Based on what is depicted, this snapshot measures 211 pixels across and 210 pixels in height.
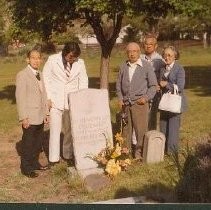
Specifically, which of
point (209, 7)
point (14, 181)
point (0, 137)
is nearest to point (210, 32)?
point (209, 7)

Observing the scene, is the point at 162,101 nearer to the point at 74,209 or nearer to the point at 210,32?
the point at 74,209

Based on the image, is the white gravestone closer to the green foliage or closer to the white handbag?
the white handbag

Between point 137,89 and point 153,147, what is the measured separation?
36.6 inches

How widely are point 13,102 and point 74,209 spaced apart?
1810cm

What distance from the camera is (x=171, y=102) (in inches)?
363

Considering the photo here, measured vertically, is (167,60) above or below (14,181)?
above

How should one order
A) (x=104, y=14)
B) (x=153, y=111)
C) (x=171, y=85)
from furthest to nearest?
(x=104, y=14) → (x=153, y=111) → (x=171, y=85)

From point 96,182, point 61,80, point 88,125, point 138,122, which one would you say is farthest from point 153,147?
→ point 61,80

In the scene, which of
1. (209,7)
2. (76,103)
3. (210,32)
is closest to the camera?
(76,103)

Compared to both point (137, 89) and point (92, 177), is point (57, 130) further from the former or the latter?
point (137, 89)

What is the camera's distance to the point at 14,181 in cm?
894

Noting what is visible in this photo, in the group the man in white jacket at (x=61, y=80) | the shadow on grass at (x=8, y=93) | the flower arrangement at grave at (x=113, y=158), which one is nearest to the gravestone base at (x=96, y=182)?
the flower arrangement at grave at (x=113, y=158)

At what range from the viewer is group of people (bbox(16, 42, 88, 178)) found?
8648mm

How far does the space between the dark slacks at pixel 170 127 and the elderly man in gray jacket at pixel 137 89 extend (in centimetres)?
39
